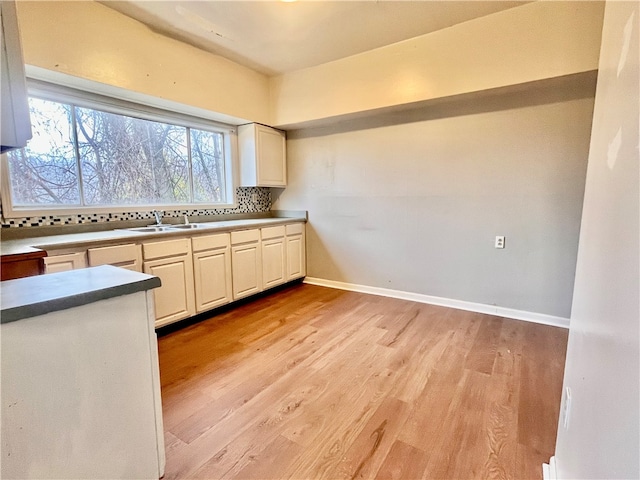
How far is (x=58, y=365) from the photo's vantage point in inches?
36.7

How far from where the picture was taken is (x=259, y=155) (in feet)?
12.1

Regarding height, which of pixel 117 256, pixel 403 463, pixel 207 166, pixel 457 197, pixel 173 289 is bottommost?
pixel 403 463

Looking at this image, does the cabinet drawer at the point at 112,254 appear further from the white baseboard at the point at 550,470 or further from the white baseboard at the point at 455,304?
the white baseboard at the point at 550,470

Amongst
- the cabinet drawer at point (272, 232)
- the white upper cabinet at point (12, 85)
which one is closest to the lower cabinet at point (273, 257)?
the cabinet drawer at point (272, 232)

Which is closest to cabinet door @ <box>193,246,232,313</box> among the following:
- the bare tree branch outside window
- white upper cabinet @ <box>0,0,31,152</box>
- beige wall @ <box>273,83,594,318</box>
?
the bare tree branch outside window

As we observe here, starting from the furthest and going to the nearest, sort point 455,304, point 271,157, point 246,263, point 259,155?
1. point 271,157
2. point 259,155
3. point 246,263
4. point 455,304

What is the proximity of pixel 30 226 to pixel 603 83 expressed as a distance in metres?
3.27

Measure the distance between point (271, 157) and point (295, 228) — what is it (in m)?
0.92

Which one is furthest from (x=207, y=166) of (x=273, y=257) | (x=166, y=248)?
(x=166, y=248)

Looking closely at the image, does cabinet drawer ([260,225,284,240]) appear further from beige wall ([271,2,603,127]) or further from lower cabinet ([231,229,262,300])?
beige wall ([271,2,603,127])

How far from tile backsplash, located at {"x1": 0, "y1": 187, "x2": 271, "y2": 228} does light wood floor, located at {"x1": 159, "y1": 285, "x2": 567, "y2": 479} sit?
1.13m

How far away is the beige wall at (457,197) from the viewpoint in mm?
2590

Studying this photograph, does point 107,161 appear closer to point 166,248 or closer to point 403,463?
point 166,248

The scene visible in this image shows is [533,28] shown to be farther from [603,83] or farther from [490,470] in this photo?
[490,470]
